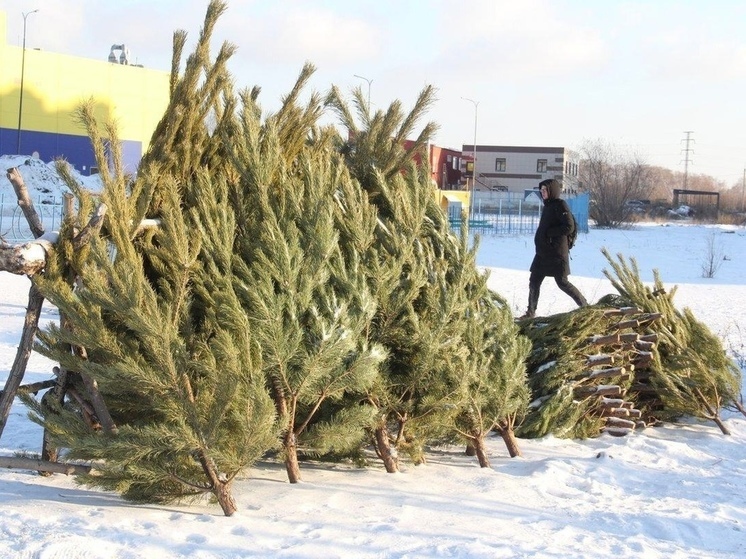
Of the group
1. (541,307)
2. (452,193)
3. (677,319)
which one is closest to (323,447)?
(677,319)

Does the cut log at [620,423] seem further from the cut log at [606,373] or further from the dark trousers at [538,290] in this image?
the dark trousers at [538,290]

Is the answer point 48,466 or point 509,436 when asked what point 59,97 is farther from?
point 48,466

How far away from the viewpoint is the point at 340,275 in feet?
15.0

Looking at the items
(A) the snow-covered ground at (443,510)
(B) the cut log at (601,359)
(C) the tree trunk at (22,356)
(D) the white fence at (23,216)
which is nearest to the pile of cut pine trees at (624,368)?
(B) the cut log at (601,359)

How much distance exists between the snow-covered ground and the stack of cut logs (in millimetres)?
209

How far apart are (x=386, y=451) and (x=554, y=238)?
16.8ft

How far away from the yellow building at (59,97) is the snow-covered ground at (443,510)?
33.6 m

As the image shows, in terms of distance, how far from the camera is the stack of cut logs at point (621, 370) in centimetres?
643

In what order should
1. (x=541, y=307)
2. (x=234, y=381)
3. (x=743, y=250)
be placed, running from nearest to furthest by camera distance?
(x=234, y=381), (x=541, y=307), (x=743, y=250)

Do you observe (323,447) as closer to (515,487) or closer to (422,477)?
(422,477)

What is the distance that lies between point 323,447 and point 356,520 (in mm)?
553

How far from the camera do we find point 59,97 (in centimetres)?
3966

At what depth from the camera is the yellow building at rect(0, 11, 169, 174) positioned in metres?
37.9

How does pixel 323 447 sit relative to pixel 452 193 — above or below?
below
